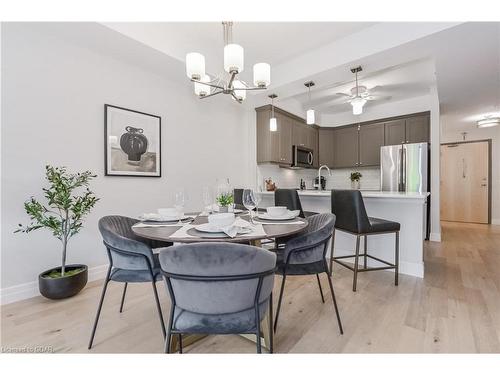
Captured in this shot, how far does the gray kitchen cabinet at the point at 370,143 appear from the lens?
480cm

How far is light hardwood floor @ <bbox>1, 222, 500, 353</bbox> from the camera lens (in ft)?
4.83

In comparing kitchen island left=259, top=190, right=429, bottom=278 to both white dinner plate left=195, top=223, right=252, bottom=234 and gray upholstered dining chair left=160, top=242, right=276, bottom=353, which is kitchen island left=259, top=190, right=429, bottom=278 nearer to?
white dinner plate left=195, top=223, right=252, bottom=234

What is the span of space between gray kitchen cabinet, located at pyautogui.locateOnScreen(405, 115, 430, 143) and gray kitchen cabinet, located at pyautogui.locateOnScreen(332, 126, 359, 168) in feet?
3.16

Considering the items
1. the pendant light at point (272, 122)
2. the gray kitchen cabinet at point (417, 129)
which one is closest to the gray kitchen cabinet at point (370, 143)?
the gray kitchen cabinet at point (417, 129)

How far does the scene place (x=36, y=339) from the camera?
60.7 inches

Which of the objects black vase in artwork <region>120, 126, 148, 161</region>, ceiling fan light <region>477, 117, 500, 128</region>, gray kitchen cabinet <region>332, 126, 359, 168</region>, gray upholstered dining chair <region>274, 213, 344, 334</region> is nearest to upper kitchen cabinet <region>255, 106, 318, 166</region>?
gray kitchen cabinet <region>332, 126, 359, 168</region>

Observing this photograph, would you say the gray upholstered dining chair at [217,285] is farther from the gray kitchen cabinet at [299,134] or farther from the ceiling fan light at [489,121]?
the ceiling fan light at [489,121]

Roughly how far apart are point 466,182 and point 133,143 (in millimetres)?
7589

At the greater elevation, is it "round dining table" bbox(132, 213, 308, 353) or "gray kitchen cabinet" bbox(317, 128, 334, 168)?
"gray kitchen cabinet" bbox(317, 128, 334, 168)

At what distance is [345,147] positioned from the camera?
17.4ft

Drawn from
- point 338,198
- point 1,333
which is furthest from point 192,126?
point 1,333

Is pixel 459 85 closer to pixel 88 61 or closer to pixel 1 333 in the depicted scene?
pixel 88 61

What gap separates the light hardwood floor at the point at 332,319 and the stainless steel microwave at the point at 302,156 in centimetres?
256
